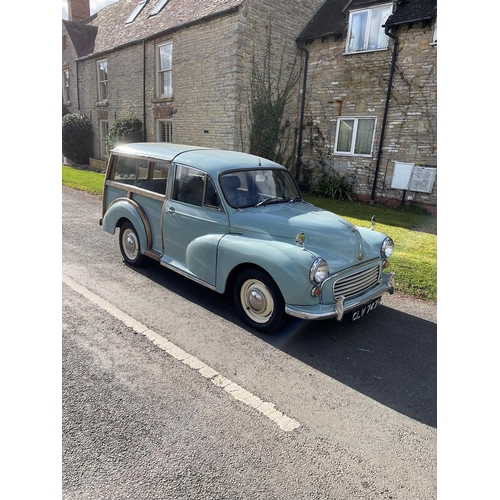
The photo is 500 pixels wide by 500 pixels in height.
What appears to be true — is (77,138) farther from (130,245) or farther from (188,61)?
(130,245)

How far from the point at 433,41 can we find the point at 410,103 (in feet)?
5.68

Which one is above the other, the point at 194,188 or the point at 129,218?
the point at 194,188

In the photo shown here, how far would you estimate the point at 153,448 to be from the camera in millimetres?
2447

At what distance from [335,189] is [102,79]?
1440 centimetres

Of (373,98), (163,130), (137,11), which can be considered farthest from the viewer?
(137,11)

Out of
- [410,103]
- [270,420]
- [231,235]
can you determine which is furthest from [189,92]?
[270,420]

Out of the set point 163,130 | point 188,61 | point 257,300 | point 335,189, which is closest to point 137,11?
point 163,130

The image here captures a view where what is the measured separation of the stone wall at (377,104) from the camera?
1097 centimetres

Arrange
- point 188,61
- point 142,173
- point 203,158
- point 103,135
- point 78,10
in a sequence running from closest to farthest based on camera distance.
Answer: point 203,158
point 142,173
point 188,61
point 103,135
point 78,10

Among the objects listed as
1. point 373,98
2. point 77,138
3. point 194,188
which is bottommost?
point 194,188

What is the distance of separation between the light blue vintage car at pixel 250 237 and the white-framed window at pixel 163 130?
1094 centimetres

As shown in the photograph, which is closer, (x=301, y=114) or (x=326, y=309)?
(x=326, y=309)

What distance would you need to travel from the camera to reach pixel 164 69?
15.2 metres

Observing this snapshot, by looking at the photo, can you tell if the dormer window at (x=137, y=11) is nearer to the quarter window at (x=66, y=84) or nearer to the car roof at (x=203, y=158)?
the quarter window at (x=66, y=84)
